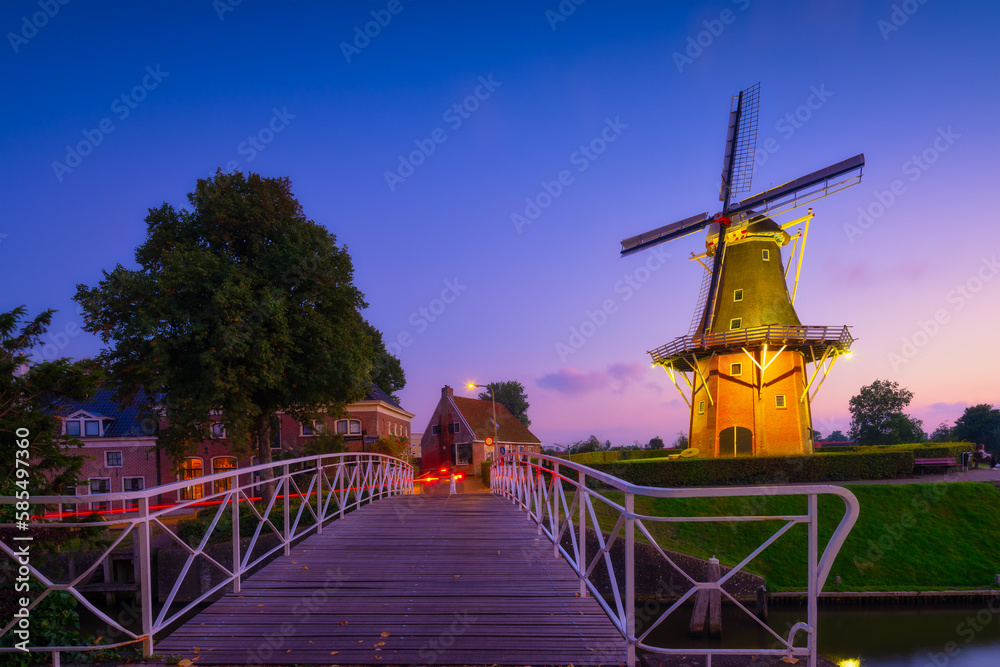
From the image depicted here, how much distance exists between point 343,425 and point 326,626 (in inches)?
1491

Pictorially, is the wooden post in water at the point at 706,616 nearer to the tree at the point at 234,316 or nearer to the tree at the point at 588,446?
the tree at the point at 234,316

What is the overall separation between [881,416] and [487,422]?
44.0 meters

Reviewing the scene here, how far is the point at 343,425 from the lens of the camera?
4191 centimetres

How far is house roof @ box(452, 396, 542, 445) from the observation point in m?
54.0

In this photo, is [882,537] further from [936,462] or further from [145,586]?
[145,586]

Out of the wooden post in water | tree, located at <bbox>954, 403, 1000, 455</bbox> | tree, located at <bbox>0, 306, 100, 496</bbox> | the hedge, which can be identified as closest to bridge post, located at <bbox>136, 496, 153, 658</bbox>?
tree, located at <bbox>0, 306, 100, 496</bbox>

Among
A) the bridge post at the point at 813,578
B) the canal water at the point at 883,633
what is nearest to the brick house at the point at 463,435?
the canal water at the point at 883,633

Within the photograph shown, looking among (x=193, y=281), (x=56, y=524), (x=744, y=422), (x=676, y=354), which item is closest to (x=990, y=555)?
(x=744, y=422)

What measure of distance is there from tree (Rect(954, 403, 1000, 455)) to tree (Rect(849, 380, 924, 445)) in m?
6.36

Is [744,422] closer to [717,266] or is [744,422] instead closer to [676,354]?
[676,354]

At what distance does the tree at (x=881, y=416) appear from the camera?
2420 inches

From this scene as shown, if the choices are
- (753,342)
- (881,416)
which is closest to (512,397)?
(881,416)

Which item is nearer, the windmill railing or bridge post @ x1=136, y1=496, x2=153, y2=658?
bridge post @ x1=136, y1=496, x2=153, y2=658

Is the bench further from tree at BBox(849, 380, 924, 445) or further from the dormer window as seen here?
the dormer window
